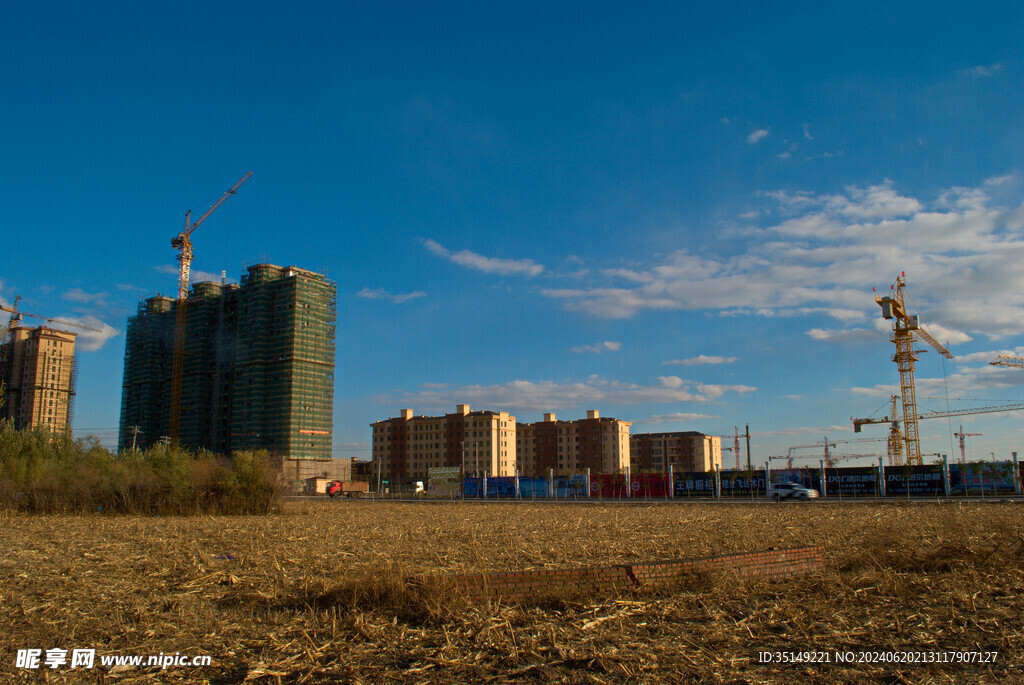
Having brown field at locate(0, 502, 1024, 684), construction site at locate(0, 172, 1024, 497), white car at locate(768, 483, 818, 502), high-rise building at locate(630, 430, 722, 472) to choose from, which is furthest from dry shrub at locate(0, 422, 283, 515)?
high-rise building at locate(630, 430, 722, 472)

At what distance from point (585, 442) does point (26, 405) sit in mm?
113577

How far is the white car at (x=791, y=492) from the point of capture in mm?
45812

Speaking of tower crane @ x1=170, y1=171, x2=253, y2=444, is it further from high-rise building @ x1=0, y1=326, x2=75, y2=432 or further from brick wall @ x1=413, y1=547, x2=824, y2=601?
brick wall @ x1=413, y1=547, x2=824, y2=601

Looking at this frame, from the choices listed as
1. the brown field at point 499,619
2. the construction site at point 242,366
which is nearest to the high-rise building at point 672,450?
the construction site at point 242,366

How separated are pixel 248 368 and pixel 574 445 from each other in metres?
77.9

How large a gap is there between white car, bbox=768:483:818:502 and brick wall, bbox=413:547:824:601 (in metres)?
39.0

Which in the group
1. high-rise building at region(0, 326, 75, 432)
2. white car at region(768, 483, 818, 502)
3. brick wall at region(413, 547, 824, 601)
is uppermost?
high-rise building at region(0, 326, 75, 432)

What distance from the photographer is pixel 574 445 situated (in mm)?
162000

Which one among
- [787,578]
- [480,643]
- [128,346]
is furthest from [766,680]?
[128,346]

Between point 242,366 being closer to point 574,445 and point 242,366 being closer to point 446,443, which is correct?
point 446,443

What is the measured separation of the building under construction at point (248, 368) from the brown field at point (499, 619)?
120m

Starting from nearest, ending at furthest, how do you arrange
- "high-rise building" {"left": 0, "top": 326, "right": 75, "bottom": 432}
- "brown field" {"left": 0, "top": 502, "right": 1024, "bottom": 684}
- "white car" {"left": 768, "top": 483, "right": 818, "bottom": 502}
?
1. "brown field" {"left": 0, "top": 502, "right": 1024, "bottom": 684}
2. "white car" {"left": 768, "top": 483, "right": 818, "bottom": 502}
3. "high-rise building" {"left": 0, "top": 326, "right": 75, "bottom": 432}

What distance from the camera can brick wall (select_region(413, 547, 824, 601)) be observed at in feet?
28.6

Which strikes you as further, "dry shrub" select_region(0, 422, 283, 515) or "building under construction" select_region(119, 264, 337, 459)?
"building under construction" select_region(119, 264, 337, 459)
